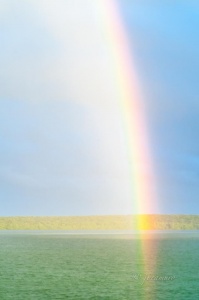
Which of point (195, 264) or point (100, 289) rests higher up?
point (195, 264)

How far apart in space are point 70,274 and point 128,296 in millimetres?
16474

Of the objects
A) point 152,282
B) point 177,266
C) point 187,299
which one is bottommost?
point 187,299

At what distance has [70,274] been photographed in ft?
194

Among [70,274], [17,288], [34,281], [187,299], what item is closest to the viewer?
[187,299]

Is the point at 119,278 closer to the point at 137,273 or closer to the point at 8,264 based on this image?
the point at 137,273

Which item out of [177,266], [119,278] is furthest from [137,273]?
[177,266]

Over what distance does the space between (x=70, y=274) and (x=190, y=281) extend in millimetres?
11753

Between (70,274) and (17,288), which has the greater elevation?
(70,274)

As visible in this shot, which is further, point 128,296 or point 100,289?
point 100,289

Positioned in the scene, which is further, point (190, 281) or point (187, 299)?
point (190, 281)

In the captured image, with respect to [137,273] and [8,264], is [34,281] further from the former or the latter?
[8,264]

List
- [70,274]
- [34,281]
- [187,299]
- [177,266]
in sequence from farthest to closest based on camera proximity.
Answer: [177,266] < [70,274] < [34,281] < [187,299]

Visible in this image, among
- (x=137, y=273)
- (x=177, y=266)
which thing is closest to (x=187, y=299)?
(x=137, y=273)

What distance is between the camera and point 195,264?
7169 cm
